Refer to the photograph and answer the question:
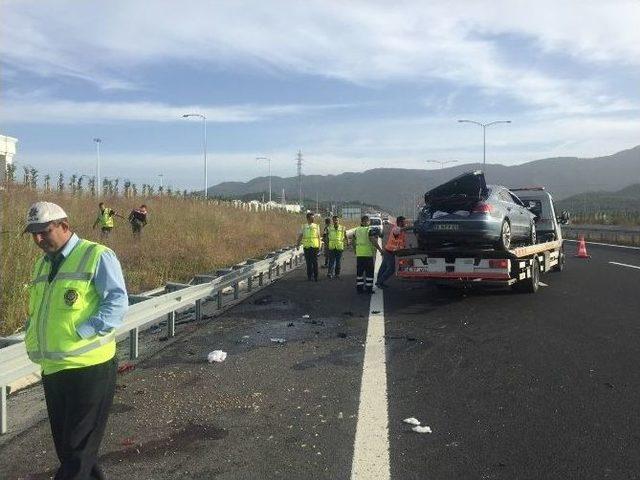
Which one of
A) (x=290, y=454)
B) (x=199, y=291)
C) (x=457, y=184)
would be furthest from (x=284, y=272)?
(x=290, y=454)

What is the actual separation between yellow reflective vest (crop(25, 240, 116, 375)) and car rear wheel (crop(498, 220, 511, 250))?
30.7 ft

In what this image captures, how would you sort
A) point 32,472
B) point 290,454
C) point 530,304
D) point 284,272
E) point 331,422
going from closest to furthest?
point 32,472 < point 290,454 < point 331,422 < point 530,304 < point 284,272

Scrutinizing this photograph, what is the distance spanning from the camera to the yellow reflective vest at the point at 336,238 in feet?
53.1

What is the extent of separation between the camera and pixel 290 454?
434 centimetres

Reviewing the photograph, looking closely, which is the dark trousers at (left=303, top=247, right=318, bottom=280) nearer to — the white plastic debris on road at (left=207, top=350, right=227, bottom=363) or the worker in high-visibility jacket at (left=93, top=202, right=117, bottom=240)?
the worker in high-visibility jacket at (left=93, top=202, right=117, bottom=240)

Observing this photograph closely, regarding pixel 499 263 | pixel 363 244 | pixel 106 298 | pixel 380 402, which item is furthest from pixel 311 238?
pixel 106 298

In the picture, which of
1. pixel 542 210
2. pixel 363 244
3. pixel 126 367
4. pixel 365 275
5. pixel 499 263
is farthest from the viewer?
pixel 542 210

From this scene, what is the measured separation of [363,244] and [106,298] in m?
10.8

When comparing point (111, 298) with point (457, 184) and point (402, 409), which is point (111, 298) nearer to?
point (402, 409)

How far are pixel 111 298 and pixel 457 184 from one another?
915 cm

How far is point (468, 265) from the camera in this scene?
1127 cm

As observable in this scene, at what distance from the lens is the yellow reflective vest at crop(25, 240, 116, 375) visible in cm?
346

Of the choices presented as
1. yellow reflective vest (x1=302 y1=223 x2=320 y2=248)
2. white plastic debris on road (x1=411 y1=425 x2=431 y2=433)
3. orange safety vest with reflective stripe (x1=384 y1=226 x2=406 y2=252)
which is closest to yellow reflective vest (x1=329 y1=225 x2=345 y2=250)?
yellow reflective vest (x1=302 y1=223 x2=320 y2=248)

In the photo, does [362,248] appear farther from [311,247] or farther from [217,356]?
[217,356]
